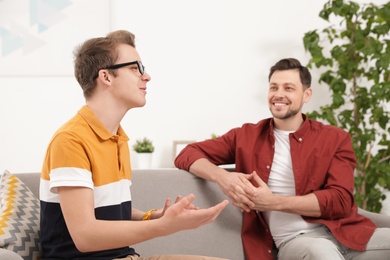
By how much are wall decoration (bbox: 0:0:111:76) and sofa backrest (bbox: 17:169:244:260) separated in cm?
197

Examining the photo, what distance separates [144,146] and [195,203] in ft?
5.38

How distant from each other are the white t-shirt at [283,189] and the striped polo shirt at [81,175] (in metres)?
0.98

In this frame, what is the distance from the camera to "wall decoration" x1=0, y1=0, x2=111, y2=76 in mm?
4441

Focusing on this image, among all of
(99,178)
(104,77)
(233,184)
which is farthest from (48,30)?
(99,178)

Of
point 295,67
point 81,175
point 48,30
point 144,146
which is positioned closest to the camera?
point 81,175

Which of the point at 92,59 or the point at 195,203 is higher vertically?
the point at 92,59

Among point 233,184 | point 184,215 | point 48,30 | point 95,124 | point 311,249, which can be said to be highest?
point 48,30

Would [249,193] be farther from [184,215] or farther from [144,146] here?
[144,146]

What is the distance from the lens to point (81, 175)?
5.62ft

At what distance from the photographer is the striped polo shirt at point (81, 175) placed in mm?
1725

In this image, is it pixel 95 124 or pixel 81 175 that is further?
pixel 95 124

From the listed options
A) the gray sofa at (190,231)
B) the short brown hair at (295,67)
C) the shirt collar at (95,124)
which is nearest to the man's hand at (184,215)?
the shirt collar at (95,124)

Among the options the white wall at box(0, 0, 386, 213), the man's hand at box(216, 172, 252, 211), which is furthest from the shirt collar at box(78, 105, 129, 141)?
the white wall at box(0, 0, 386, 213)

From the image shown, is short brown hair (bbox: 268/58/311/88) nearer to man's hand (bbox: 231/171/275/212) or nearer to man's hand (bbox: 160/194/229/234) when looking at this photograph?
man's hand (bbox: 231/171/275/212)
